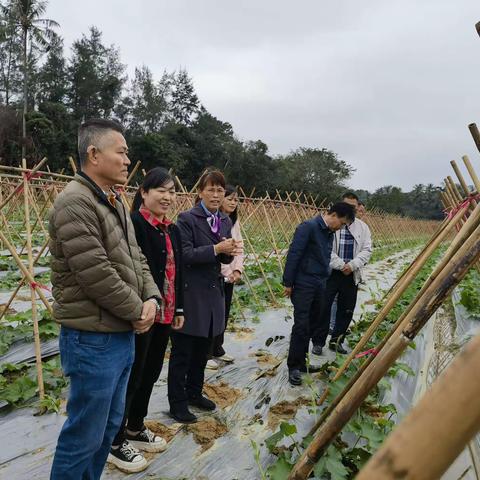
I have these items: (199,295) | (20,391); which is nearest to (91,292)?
(199,295)

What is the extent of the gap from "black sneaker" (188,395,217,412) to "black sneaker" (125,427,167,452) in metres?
0.53

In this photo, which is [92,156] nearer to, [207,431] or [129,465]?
[129,465]

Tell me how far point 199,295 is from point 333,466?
138 centimetres

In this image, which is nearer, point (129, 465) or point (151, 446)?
point (129, 465)

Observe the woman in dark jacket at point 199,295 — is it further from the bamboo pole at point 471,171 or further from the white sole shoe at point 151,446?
the bamboo pole at point 471,171

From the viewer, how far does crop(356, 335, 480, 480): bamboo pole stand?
458mm

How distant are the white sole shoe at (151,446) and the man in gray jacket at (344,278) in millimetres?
2283

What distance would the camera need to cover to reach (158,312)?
95.3 inches

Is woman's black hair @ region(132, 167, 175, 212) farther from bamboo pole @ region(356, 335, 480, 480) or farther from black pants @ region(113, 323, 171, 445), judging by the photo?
bamboo pole @ region(356, 335, 480, 480)

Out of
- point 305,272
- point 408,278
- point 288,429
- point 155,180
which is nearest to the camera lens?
point 288,429

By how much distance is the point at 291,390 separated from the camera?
348 cm

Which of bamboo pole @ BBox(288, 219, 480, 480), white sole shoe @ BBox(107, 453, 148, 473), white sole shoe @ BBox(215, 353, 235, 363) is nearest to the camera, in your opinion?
bamboo pole @ BBox(288, 219, 480, 480)

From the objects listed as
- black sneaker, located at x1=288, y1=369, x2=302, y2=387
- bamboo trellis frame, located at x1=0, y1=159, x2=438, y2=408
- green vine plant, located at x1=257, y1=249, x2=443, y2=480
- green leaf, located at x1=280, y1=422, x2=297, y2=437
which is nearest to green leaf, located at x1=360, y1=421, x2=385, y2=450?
green vine plant, located at x1=257, y1=249, x2=443, y2=480

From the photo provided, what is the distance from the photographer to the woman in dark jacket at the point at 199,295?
112 inches
